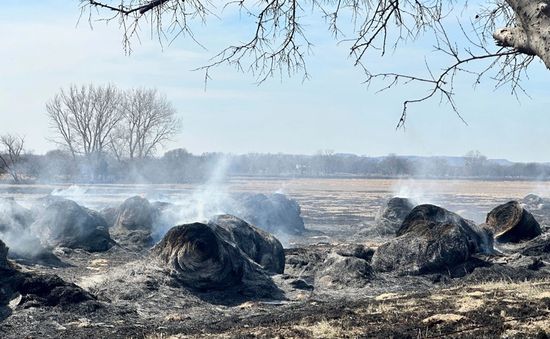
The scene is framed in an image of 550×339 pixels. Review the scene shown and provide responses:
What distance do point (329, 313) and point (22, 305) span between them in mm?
5276

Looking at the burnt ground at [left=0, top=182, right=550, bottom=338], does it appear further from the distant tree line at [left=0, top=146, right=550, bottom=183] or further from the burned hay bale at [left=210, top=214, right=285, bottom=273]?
the distant tree line at [left=0, top=146, right=550, bottom=183]

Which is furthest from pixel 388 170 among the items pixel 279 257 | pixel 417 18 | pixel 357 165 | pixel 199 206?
pixel 417 18

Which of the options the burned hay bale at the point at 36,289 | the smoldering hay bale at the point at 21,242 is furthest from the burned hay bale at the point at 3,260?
the smoldering hay bale at the point at 21,242

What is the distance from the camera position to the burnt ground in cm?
765

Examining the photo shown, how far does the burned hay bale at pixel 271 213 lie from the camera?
→ 29.1m

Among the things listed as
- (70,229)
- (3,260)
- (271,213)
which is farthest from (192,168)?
(3,260)

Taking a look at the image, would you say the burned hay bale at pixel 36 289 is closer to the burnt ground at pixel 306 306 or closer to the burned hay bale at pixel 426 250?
the burnt ground at pixel 306 306

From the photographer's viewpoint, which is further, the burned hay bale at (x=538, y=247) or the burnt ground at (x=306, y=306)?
the burned hay bale at (x=538, y=247)

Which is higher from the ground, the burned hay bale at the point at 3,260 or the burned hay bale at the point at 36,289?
the burned hay bale at the point at 3,260

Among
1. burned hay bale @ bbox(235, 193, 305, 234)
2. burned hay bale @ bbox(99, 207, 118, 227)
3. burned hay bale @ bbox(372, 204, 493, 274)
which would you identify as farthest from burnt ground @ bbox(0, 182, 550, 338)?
burned hay bale @ bbox(235, 193, 305, 234)

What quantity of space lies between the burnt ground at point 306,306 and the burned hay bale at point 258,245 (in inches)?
16.3

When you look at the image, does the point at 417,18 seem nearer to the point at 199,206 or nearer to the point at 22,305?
the point at 22,305

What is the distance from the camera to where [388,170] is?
127062mm

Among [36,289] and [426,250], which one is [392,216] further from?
[36,289]
